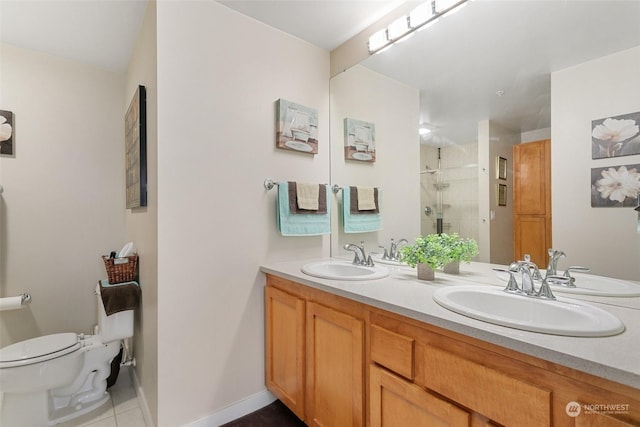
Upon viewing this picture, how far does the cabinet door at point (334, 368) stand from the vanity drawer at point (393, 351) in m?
0.08

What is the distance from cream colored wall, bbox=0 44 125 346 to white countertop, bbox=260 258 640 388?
1.94m

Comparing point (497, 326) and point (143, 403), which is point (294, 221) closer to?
point (497, 326)

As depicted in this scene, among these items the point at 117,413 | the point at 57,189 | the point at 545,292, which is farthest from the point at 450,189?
the point at 57,189

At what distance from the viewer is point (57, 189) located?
223cm

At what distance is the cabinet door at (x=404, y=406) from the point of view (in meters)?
0.85

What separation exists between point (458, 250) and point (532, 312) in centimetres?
42

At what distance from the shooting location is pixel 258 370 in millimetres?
1786

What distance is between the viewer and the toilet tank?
69.4 inches

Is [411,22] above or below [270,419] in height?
above

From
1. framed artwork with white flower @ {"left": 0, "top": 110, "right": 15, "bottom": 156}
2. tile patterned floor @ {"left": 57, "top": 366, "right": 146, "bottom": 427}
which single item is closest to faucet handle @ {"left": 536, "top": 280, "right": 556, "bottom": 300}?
tile patterned floor @ {"left": 57, "top": 366, "right": 146, "bottom": 427}

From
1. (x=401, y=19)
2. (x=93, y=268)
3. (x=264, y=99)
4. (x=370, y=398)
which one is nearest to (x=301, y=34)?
(x=264, y=99)

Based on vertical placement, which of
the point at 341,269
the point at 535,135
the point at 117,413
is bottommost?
the point at 117,413

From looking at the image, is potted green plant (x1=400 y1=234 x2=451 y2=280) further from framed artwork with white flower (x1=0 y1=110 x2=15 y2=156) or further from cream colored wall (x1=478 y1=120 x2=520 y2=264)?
framed artwork with white flower (x1=0 y1=110 x2=15 y2=156)

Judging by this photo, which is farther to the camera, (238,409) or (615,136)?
(238,409)
